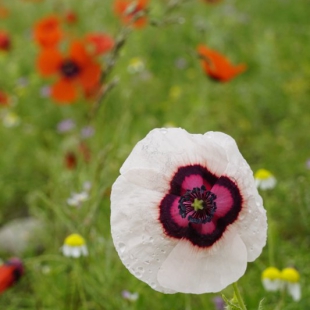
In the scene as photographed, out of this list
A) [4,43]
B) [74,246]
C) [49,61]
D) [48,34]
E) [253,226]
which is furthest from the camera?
[4,43]

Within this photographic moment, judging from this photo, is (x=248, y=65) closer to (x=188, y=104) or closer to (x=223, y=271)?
(x=188, y=104)

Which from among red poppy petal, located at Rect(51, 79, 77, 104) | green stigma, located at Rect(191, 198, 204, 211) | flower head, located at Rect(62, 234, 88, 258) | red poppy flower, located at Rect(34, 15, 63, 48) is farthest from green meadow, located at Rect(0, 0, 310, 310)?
green stigma, located at Rect(191, 198, 204, 211)

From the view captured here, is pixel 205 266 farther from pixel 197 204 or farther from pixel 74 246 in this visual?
pixel 74 246

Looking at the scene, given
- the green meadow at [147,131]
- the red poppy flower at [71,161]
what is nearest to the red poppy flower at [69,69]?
the green meadow at [147,131]

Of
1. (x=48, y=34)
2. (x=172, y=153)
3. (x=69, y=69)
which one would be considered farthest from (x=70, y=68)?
(x=172, y=153)

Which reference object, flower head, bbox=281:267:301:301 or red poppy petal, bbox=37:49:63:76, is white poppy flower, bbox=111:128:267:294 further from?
red poppy petal, bbox=37:49:63:76

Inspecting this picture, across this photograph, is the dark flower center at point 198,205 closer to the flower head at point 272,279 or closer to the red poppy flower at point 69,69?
the flower head at point 272,279
